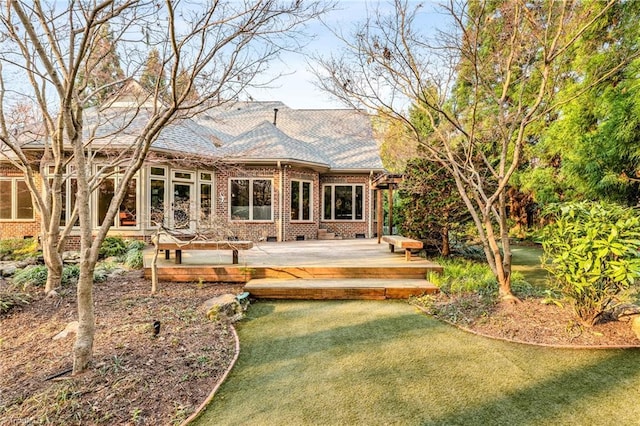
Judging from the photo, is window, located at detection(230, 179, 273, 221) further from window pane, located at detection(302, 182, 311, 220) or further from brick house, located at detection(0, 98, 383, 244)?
window pane, located at detection(302, 182, 311, 220)

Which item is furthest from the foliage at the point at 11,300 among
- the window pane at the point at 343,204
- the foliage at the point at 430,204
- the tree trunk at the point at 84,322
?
the window pane at the point at 343,204

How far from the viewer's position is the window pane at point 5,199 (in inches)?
432

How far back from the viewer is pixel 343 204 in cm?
1399

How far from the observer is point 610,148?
7.24 metres

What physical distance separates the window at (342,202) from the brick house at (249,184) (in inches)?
1.7

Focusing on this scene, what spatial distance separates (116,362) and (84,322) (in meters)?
0.51

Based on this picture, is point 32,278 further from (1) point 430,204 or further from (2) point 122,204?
(1) point 430,204

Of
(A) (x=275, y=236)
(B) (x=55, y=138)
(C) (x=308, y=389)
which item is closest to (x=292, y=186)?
(A) (x=275, y=236)

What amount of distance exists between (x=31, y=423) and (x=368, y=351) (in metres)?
2.95

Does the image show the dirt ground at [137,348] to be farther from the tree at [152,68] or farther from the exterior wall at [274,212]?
the exterior wall at [274,212]

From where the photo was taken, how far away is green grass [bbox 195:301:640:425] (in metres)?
2.59

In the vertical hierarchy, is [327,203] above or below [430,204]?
above

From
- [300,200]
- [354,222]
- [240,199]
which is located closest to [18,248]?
[240,199]

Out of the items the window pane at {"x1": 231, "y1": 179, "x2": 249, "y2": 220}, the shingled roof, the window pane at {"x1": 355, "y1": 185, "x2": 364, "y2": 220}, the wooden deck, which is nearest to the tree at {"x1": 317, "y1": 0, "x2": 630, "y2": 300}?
the wooden deck
